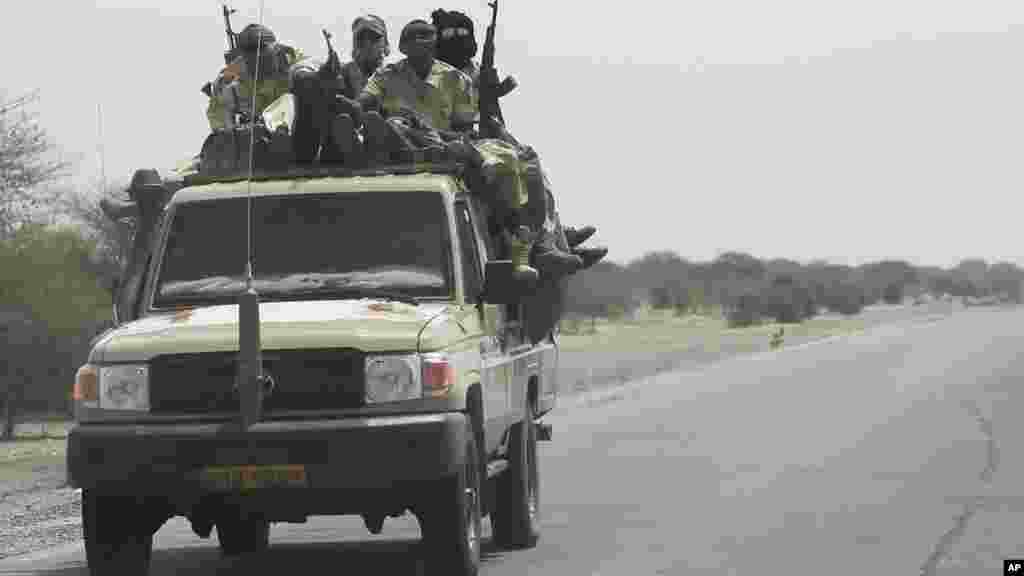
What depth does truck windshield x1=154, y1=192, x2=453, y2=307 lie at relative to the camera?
38.2ft

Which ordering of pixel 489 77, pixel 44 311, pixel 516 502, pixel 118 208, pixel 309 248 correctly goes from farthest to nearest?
1. pixel 44 311
2. pixel 489 77
3. pixel 516 502
4. pixel 118 208
5. pixel 309 248

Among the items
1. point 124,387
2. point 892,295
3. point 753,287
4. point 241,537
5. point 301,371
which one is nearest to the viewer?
point 301,371

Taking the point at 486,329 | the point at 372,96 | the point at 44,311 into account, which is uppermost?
the point at 372,96

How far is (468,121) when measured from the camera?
13688mm

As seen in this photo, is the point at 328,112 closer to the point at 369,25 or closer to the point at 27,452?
the point at 369,25

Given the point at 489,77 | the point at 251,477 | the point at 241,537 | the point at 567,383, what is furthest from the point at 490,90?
the point at 567,383

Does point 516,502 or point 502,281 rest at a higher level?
point 502,281

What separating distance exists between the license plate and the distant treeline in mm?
92295

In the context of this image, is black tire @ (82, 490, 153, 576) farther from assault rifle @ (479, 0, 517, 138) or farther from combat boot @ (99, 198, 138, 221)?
assault rifle @ (479, 0, 517, 138)

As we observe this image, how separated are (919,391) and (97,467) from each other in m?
24.0

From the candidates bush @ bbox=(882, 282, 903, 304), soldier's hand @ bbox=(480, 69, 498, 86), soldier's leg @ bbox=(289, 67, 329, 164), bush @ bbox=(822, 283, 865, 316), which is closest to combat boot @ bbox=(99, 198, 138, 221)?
soldier's leg @ bbox=(289, 67, 329, 164)

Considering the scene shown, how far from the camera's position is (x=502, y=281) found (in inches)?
452

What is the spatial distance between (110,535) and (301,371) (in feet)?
4.17

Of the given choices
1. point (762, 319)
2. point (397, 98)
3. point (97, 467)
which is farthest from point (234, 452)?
point (762, 319)
